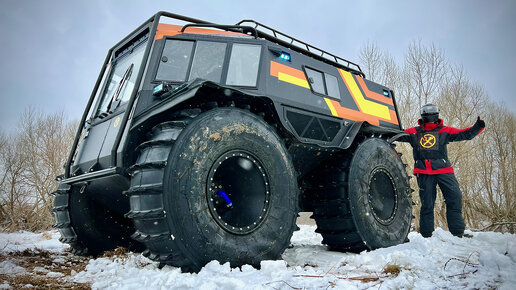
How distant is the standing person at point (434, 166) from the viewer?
5707 mm

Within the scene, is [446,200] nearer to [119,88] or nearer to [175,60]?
[175,60]

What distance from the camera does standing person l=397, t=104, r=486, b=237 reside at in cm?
571

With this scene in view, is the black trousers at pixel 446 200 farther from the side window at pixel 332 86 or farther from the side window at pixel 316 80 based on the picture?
the side window at pixel 316 80

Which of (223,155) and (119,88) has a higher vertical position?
(119,88)

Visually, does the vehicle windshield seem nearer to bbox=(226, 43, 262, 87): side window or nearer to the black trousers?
Result: bbox=(226, 43, 262, 87): side window

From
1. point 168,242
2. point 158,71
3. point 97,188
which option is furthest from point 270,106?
point 97,188

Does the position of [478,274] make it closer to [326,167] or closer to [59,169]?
[326,167]

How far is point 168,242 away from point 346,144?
110 inches

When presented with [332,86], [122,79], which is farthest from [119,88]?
[332,86]

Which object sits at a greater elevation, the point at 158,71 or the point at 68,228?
the point at 158,71

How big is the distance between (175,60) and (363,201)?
296 cm

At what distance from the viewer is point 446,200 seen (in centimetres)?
587

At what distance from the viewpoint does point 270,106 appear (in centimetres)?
397

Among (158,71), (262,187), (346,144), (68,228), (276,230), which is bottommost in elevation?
(68,228)
